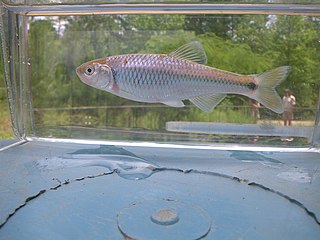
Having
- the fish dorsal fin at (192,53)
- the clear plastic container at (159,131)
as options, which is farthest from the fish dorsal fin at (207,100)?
the fish dorsal fin at (192,53)

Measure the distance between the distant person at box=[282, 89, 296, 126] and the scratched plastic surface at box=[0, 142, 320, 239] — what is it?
18 centimetres

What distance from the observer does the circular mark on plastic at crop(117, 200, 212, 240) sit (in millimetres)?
825

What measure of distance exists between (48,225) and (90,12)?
113 centimetres

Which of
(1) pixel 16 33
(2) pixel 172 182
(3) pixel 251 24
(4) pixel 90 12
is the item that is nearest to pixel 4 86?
(1) pixel 16 33

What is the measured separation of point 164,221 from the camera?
0.88m

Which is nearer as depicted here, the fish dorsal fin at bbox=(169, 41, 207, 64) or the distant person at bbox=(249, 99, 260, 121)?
the fish dorsal fin at bbox=(169, 41, 207, 64)

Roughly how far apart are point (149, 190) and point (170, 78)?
373 mm

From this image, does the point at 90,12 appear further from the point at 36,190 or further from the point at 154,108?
the point at 36,190

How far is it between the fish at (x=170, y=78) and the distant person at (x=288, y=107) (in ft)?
1.76

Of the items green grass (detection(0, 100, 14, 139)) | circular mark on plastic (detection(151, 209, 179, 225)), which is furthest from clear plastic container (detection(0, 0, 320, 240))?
green grass (detection(0, 100, 14, 139))

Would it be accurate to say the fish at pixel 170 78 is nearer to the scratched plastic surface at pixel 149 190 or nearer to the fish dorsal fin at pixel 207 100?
the fish dorsal fin at pixel 207 100

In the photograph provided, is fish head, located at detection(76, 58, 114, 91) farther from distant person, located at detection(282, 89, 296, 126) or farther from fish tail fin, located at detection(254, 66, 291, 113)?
distant person, located at detection(282, 89, 296, 126)

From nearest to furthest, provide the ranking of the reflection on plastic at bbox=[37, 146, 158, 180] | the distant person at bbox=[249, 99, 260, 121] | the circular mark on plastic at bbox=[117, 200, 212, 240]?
the circular mark on plastic at bbox=[117, 200, 212, 240] < the reflection on plastic at bbox=[37, 146, 158, 180] < the distant person at bbox=[249, 99, 260, 121]

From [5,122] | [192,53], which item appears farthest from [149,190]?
[5,122]
